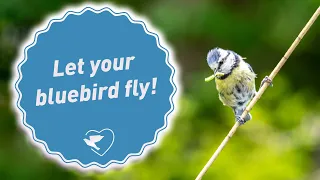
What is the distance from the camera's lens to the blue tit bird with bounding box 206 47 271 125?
0.41 metres

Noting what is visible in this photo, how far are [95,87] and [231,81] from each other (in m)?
0.19

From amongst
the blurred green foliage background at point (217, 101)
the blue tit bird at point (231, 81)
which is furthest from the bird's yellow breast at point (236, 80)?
the blurred green foliage background at point (217, 101)

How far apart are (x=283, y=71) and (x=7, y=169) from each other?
0.69 m

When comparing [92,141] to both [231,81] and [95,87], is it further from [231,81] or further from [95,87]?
[231,81]

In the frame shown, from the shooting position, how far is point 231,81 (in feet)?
1.38

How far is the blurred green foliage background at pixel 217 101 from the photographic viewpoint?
124cm

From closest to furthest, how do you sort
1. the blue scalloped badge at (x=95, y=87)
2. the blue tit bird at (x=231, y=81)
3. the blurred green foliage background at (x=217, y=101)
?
the blue tit bird at (x=231, y=81), the blue scalloped badge at (x=95, y=87), the blurred green foliage background at (x=217, y=101)

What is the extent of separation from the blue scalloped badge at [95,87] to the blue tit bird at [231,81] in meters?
0.14

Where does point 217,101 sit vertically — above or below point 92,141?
above

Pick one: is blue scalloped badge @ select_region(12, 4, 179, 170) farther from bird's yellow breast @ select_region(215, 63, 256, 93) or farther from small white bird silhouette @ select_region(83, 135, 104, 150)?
bird's yellow breast @ select_region(215, 63, 256, 93)

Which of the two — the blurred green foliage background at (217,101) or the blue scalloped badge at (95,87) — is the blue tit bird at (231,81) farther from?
the blurred green foliage background at (217,101)

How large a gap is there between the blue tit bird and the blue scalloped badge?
14 cm

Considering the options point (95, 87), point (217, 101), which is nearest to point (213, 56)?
point (95, 87)

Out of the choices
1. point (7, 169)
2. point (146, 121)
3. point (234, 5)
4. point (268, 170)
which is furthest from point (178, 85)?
point (234, 5)
